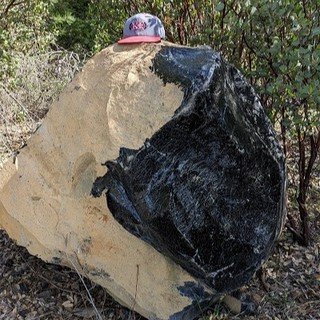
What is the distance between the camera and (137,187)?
217cm

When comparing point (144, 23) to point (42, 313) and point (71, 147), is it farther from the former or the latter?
point (42, 313)

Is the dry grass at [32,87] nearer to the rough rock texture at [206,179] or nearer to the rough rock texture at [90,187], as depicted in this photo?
the rough rock texture at [90,187]

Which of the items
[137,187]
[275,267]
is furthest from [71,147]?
[275,267]

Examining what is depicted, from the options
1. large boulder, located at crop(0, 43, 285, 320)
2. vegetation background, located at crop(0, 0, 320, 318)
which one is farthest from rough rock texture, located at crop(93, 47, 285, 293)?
vegetation background, located at crop(0, 0, 320, 318)

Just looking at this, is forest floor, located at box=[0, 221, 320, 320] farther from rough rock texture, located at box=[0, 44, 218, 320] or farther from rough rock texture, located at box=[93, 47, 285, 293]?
rough rock texture, located at box=[93, 47, 285, 293]

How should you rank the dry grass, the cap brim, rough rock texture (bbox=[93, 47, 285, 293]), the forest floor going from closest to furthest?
1. rough rock texture (bbox=[93, 47, 285, 293])
2. the cap brim
3. the forest floor
4. the dry grass

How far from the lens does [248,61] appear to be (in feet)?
9.96

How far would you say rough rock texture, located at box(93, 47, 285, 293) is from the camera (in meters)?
2.17

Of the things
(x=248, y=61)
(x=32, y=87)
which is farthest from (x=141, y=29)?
(x=32, y=87)

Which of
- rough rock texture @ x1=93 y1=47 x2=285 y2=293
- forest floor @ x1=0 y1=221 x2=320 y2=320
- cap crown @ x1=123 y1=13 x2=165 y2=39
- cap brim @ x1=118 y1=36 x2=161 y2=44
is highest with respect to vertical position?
cap crown @ x1=123 y1=13 x2=165 y2=39

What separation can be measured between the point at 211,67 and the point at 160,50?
28 cm

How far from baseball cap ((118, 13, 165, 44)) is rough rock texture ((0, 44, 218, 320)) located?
0.13 ft

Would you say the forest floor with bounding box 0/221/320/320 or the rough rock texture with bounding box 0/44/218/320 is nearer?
the rough rock texture with bounding box 0/44/218/320

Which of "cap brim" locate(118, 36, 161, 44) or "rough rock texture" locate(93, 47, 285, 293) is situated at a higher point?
"cap brim" locate(118, 36, 161, 44)
